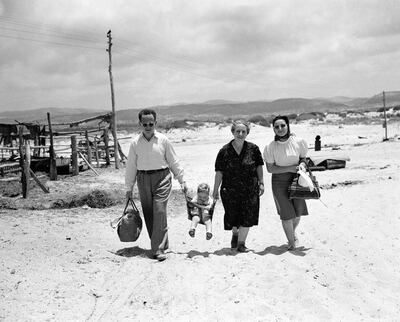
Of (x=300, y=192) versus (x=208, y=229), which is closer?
(x=300, y=192)

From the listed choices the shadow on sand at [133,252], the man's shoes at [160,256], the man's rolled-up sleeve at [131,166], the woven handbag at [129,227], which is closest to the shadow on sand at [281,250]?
the man's shoes at [160,256]

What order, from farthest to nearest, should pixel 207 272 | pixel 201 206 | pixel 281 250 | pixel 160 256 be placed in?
Result: pixel 201 206
pixel 281 250
pixel 160 256
pixel 207 272

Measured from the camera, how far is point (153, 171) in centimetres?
588

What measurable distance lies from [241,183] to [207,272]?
1213 mm

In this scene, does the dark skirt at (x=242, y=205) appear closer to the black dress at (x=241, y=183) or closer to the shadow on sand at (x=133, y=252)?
the black dress at (x=241, y=183)

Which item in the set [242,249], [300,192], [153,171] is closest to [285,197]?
[300,192]

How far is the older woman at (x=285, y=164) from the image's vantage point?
5848 millimetres

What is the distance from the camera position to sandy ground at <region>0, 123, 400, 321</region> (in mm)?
4414

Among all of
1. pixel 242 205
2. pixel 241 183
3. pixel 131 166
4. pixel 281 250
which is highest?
pixel 131 166

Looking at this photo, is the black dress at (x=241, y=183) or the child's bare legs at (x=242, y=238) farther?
the child's bare legs at (x=242, y=238)

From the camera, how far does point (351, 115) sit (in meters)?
66.8

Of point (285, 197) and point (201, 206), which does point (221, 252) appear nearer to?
point (201, 206)

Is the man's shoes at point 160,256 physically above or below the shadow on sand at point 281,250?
above

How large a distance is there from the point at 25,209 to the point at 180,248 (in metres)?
5.08
